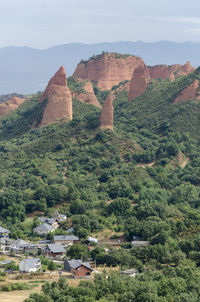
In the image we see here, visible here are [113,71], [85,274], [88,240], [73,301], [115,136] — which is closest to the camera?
[73,301]

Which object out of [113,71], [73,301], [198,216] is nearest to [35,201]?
[198,216]

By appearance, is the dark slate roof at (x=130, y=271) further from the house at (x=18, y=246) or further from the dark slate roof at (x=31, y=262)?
the house at (x=18, y=246)

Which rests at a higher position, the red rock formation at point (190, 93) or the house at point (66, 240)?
the red rock formation at point (190, 93)

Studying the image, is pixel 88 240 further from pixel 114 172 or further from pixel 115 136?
pixel 115 136

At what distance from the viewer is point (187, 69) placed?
474 ft

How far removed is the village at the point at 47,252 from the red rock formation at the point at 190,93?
138ft

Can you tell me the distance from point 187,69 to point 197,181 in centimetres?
5954

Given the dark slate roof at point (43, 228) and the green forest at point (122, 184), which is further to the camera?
the dark slate roof at point (43, 228)

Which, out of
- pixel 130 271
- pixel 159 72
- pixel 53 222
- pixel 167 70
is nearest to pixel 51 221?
pixel 53 222

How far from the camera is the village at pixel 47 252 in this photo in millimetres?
55369

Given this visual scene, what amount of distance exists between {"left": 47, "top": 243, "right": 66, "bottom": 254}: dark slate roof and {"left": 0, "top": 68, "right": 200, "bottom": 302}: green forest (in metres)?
3.36

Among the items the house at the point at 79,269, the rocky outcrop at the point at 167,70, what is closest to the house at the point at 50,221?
the house at the point at 79,269

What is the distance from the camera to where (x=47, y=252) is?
204 ft

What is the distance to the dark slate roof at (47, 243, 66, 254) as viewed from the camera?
62031 millimetres
